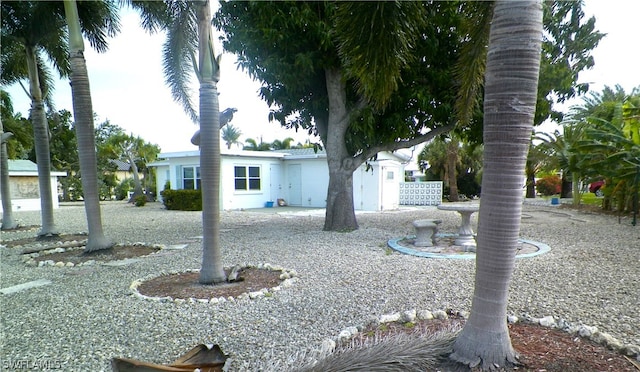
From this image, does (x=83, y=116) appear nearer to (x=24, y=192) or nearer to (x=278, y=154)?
(x=278, y=154)

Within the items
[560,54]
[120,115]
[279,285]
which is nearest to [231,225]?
[279,285]

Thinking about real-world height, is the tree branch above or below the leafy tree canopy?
below

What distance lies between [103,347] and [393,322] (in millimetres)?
2679

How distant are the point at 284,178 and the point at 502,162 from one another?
17.9 m

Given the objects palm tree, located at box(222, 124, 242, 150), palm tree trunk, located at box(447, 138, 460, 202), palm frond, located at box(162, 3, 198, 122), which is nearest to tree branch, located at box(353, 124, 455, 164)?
palm frond, located at box(162, 3, 198, 122)

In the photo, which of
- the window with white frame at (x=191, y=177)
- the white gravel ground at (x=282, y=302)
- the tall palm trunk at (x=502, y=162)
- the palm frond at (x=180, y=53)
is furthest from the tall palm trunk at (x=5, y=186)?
the tall palm trunk at (x=502, y=162)

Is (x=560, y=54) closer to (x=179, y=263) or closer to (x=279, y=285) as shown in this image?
(x=279, y=285)

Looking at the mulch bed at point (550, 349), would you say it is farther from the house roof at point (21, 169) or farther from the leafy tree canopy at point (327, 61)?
the house roof at point (21, 169)

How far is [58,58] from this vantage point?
31.9ft

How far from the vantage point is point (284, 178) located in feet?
65.4

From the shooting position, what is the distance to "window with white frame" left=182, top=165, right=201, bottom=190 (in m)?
18.2

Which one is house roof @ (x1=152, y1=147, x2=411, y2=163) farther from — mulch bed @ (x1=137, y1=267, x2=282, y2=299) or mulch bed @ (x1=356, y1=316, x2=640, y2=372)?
mulch bed @ (x1=356, y1=316, x2=640, y2=372)

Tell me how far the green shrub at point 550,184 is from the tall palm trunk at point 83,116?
29440 millimetres

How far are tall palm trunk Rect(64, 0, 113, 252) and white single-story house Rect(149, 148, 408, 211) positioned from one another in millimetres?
9678
